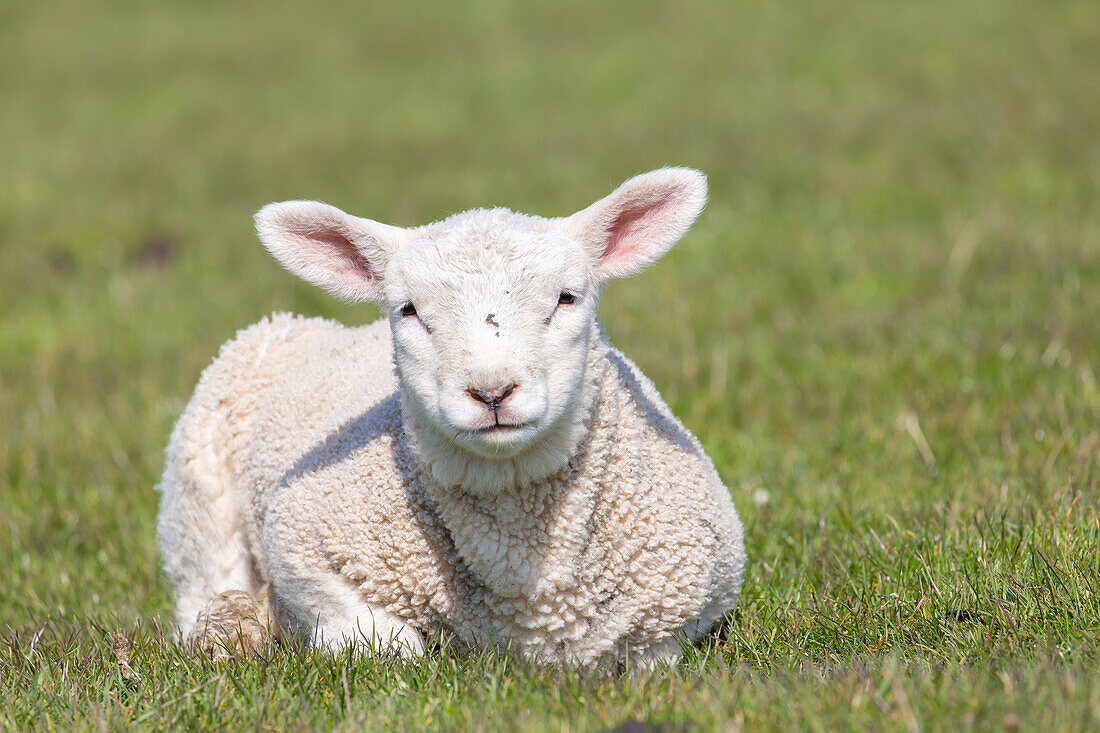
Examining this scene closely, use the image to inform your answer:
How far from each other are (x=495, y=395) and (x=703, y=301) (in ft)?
14.8

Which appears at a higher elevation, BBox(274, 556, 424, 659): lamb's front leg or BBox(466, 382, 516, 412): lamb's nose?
BBox(466, 382, 516, 412): lamb's nose

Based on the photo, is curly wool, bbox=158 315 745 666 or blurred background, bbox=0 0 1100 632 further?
blurred background, bbox=0 0 1100 632

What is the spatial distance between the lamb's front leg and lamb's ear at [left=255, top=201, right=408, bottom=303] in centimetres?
89

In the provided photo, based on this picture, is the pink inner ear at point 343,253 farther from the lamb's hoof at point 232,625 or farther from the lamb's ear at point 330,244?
the lamb's hoof at point 232,625

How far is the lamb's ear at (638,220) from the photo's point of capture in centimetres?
352

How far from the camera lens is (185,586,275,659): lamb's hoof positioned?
3.50 meters

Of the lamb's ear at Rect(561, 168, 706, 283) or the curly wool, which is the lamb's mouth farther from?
the lamb's ear at Rect(561, 168, 706, 283)

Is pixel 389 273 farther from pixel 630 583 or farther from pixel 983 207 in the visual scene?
pixel 983 207

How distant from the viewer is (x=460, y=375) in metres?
3.08

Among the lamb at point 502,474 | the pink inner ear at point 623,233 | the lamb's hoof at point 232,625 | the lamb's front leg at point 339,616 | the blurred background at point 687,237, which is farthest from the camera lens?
the blurred background at point 687,237

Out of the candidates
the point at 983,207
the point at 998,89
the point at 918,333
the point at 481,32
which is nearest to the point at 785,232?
the point at 983,207

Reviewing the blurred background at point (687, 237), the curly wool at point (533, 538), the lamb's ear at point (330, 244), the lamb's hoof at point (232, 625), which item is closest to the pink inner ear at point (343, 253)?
the lamb's ear at point (330, 244)

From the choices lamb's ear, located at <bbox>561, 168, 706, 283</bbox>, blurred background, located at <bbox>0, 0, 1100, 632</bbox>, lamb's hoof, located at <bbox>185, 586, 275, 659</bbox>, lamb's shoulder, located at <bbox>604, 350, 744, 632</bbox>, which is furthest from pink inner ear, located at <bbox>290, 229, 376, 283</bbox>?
blurred background, located at <bbox>0, 0, 1100, 632</bbox>

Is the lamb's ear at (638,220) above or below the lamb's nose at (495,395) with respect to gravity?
above
